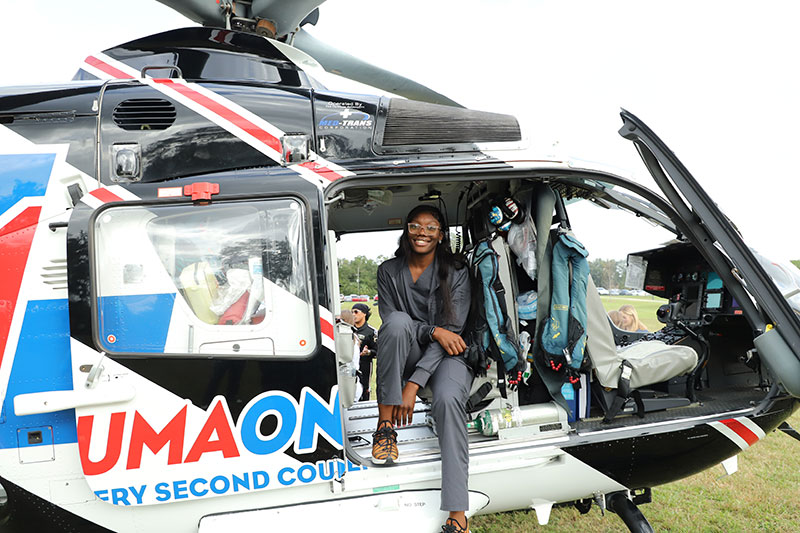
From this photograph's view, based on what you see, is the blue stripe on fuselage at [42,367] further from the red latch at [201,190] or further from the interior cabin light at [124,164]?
the red latch at [201,190]

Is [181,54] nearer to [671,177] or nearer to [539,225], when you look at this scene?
[539,225]

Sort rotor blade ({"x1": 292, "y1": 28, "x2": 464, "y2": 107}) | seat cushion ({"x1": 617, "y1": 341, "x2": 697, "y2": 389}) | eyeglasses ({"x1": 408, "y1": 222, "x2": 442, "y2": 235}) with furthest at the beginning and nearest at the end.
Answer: rotor blade ({"x1": 292, "y1": 28, "x2": 464, "y2": 107}) → eyeglasses ({"x1": 408, "y1": 222, "x2": 442, "y2": 235}) → seat cushion ({"x1": 617, "y1": 341, "x2": 697, "y2": 389})

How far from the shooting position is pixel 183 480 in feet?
6.81

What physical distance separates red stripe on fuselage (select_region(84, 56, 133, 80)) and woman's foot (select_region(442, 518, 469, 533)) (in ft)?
10.00

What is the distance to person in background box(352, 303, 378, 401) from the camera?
473 cm

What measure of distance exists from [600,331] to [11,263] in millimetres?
3047

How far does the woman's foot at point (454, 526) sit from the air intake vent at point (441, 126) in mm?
1933

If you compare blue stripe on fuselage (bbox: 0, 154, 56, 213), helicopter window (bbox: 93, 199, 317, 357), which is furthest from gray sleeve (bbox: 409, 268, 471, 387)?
blue stripe on fuselage (bbox: 0, 154, 56, 213)

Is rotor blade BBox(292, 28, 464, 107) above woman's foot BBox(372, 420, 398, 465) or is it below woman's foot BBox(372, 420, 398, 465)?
above

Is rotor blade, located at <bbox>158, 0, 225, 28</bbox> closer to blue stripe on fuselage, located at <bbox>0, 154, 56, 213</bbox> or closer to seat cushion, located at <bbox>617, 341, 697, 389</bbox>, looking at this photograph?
blue stripe on fuselage, located at <bbox>0, 154, 56, 213</bbox>

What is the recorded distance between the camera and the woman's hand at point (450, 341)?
103 inches

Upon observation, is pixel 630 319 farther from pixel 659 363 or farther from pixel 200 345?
pixel 200 345

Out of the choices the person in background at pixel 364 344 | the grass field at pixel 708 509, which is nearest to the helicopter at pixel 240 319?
the grass field at pixel 708 509

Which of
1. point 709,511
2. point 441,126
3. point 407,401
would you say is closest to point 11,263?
point 407,401
